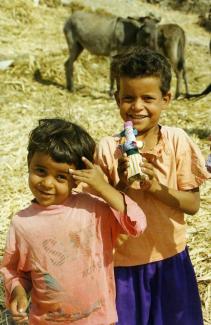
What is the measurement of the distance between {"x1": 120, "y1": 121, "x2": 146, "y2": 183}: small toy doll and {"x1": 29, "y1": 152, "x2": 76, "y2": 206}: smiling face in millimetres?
212

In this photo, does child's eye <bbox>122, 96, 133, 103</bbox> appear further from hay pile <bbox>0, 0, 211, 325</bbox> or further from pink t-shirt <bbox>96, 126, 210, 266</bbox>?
hay pile <bbox>0, 0, 211, 325</bbox>

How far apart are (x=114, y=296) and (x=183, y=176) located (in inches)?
21.8

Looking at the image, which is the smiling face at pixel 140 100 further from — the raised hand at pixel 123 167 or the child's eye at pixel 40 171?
the child's eye at pixel 40 171

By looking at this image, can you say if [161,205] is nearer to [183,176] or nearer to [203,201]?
[183,176]

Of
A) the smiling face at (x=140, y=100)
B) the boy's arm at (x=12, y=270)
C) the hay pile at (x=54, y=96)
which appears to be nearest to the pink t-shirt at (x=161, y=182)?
the smiling face at (x=140, y=100)

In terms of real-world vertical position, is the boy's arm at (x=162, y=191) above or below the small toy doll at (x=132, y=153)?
below

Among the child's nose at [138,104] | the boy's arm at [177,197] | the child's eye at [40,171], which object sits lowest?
the boy's arm at [177,197]

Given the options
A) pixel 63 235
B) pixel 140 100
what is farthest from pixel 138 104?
pixel 63 235

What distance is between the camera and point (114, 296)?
6.51 ft

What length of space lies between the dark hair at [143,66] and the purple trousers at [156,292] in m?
0.73

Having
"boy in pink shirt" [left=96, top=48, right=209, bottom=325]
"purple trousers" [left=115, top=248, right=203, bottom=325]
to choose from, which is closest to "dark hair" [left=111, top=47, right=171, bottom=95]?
"boy in pink shirt" [left=96, top=48, right=209, bottom=325]

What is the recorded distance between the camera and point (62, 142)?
5.90 ft

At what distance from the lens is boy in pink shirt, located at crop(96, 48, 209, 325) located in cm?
195

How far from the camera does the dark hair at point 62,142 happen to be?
1.79 meters
